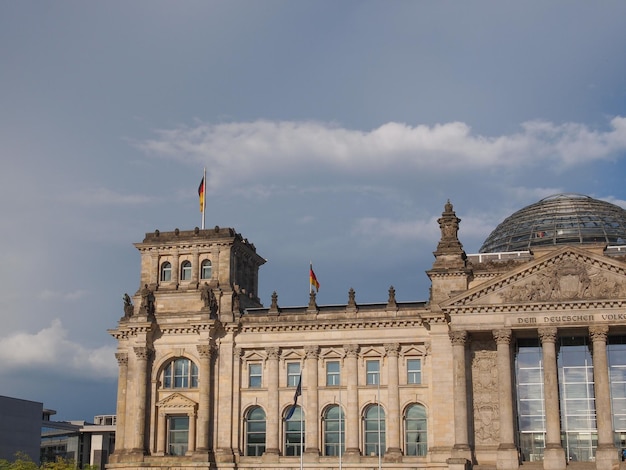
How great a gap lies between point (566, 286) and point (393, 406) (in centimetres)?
1697

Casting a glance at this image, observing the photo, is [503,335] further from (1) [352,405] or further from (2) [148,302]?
(2) [148,302]

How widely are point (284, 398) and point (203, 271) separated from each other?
46.2 ft

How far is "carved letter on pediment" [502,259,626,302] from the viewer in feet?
233

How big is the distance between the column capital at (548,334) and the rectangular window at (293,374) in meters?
21.0

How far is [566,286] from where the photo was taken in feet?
236

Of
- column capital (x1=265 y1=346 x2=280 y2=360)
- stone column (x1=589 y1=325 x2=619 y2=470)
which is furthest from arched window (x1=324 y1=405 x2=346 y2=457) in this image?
stone column (x1=589 y1=325 x2=619 y2=470)

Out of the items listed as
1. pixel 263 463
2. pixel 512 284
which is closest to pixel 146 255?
pixel 263 463

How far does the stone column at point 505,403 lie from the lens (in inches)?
2753

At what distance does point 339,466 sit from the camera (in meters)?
75.7

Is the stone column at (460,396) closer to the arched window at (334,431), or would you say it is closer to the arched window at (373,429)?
the arched window at (373,429)

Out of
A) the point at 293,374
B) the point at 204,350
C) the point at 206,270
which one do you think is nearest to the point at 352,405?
the point at 293,374

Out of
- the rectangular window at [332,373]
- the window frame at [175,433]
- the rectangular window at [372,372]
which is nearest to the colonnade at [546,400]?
the rectangular window at [372,372]

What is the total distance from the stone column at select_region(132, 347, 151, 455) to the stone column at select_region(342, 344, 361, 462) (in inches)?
675

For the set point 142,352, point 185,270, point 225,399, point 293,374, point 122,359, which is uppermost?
point 185,270
